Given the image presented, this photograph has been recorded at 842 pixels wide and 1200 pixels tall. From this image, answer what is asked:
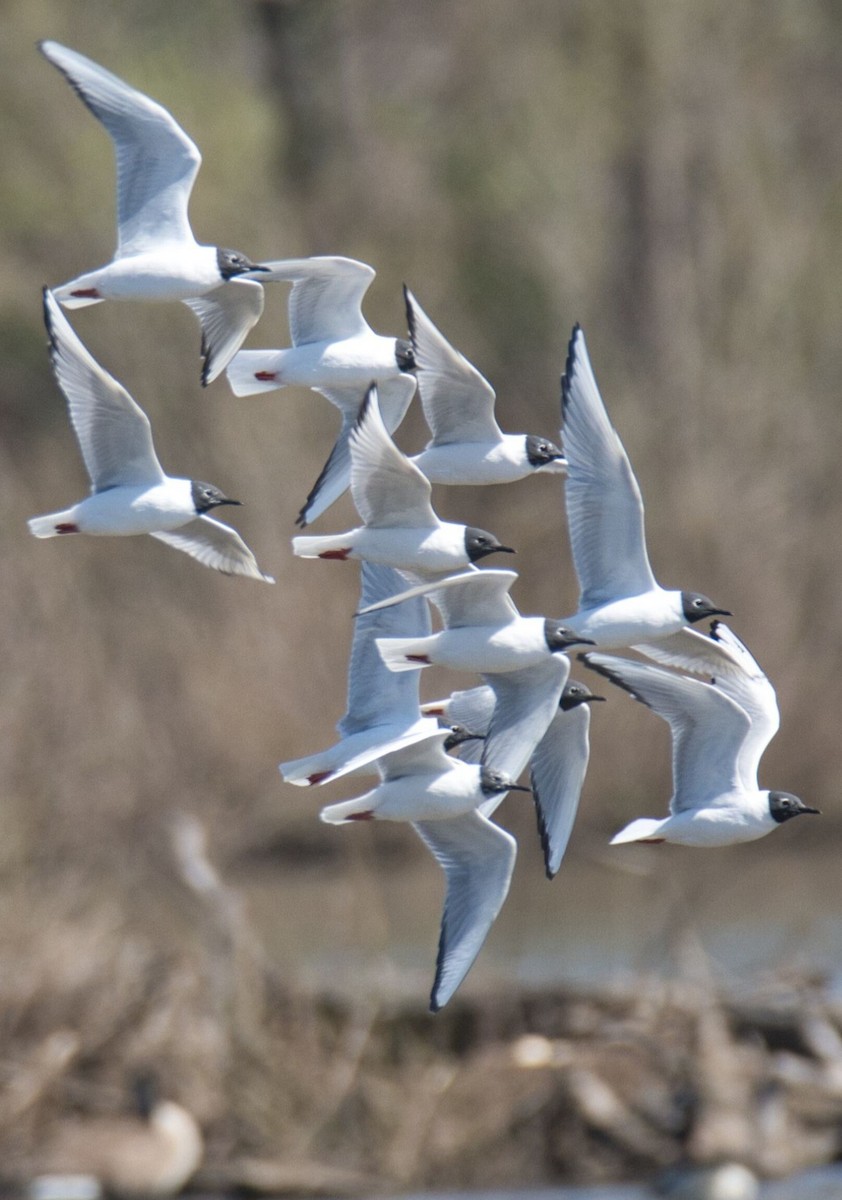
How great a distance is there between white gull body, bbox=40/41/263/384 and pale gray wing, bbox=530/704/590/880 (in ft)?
3.96

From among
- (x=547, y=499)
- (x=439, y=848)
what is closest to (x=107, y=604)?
(x=547, y=499)

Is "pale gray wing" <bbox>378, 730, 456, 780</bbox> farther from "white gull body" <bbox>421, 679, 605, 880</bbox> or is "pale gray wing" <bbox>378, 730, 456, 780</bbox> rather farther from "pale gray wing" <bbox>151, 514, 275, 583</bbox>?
"pale gray wing" <bbox>151, 514, 275, 583</bbox>

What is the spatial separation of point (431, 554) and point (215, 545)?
2.59ft

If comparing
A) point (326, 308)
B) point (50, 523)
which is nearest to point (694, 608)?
point (326, 308)

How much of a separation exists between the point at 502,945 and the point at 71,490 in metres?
5.56

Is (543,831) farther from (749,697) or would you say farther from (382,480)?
(382,480)

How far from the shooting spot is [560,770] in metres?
5.81

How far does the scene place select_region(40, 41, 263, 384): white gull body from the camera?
560 cm

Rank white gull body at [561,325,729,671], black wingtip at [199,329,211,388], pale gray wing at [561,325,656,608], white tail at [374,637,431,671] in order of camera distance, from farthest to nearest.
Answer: black wingtip at [199,329,211,388] < pale gray wing at [561,325,656,608] < white gull body at [561,325,729,671] < white tail at [374,637,431,671]

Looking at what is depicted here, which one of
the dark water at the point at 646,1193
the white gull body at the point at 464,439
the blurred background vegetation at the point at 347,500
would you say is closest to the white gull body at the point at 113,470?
the white gull body at the point at 464,439

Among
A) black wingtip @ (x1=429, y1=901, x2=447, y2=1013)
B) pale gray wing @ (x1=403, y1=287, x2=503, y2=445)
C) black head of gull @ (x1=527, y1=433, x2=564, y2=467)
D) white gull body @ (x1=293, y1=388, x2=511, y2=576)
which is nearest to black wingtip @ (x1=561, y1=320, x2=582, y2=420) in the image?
pale gray wing @ (x1=403, y1=287, x2=503, y2=445)

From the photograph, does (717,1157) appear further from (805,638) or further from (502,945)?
(805,638)

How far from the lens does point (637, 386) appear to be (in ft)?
59.3

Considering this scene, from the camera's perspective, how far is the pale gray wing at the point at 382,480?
520 centimetres
